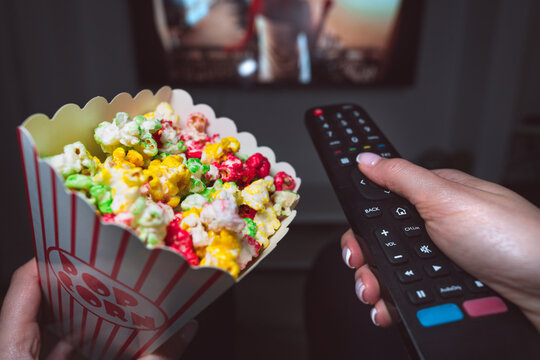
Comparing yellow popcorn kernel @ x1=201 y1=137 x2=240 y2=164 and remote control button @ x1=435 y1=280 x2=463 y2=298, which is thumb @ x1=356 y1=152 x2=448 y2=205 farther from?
yellow popcorn kernel @ x1=201 y1=137 x2=240 y2=164

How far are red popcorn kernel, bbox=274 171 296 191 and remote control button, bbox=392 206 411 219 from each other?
15cm

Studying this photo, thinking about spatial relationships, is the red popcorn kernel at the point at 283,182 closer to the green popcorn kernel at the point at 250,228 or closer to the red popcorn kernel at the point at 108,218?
the green popcorn kernel at the point at 250,228

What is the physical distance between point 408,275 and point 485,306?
9 centimetres

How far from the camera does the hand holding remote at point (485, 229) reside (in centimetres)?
44

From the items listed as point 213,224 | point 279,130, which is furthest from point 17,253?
point 213,224

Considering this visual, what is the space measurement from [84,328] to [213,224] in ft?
0.97

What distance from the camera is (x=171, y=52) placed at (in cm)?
149

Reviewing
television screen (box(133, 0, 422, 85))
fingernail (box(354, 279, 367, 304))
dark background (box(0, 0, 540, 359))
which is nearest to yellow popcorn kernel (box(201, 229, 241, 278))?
fingernail (box(354, 279, 367, 304))

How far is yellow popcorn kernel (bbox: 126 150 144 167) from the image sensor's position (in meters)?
0.41

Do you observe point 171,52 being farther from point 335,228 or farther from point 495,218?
point 495,218

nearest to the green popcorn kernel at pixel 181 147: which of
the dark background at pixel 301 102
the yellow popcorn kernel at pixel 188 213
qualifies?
the yellow popcorn kernel at pixel 188 213

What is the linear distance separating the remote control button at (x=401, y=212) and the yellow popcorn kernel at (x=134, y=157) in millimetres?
348

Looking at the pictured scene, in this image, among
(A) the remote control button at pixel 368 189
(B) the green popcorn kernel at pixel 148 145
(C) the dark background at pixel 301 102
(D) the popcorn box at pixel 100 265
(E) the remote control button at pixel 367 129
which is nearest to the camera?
(D) the popcorn box at pixel 100 265

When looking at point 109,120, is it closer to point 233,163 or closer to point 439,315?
point 233,163
